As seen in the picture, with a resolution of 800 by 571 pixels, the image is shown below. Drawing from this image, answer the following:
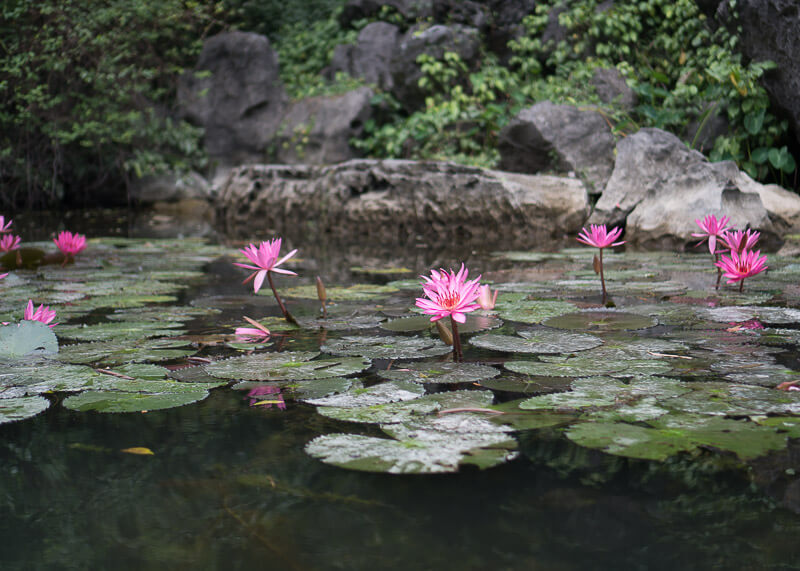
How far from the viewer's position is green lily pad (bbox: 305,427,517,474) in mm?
875

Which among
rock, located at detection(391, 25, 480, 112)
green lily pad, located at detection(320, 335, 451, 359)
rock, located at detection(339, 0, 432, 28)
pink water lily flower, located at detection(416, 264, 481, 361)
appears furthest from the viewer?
rock, located at detection(339, 0, 432, 28)

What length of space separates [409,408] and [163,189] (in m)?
7.85

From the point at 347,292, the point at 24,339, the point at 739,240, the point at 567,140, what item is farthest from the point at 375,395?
the point at 567,140

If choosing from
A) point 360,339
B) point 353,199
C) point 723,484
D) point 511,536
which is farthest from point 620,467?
point 353,199

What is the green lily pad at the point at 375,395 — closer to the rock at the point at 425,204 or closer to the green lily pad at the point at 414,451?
the green lily pad at the point at 414,451

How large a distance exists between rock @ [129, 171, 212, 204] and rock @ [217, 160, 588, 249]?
2.77 meters

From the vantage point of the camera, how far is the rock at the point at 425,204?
4.48 metres

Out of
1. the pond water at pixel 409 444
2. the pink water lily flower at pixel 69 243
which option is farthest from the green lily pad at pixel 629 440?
the pink water lily flower at pixel 69 243

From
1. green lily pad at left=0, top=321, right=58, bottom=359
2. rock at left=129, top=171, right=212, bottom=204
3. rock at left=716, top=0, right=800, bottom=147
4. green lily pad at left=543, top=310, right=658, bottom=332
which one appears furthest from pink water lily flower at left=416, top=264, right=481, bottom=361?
rock at left=129, top=171, right=212, bottom=204

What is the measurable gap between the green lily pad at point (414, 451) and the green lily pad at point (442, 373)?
288 mm

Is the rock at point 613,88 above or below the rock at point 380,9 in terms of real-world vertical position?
below

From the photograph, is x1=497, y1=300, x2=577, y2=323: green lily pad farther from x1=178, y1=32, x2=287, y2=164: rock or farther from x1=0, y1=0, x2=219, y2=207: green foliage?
x1=178, y1=32, x2=287, y2=164: rock

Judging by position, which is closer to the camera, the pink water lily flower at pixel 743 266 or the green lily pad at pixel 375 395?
the green lily pad at pixel 375 395

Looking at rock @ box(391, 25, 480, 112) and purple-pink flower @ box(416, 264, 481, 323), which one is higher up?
rock @ box(391, 25, 480, 112)
